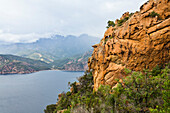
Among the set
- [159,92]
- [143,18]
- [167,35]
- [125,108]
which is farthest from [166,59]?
[125,108]

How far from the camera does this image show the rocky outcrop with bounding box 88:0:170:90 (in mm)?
20391

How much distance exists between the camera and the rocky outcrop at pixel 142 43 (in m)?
20.4

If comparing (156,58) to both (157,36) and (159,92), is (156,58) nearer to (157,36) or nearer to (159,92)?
(157,36)

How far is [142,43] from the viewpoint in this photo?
21.5 m

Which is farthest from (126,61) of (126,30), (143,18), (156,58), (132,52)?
(143,18)

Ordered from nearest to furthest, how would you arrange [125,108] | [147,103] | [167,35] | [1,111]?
1. [147,103]
2. [125,108]
3. [167,35]
4. [1,111]

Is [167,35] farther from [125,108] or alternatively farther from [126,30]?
[125,108]

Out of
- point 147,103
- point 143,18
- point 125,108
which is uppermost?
point 143,18

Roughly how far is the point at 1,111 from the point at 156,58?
71061 mm

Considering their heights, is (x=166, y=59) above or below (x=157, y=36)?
below

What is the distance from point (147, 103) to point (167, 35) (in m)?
15.6

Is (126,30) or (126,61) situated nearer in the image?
(126,61)

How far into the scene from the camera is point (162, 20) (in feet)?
68.1

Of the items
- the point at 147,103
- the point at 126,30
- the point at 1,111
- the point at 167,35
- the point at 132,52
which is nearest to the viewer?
the point at 147,103
